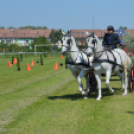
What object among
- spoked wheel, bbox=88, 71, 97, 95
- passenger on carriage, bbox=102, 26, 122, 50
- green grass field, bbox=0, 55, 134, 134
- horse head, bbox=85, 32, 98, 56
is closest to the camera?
green grass field, bbox=0, 55, 134, 134

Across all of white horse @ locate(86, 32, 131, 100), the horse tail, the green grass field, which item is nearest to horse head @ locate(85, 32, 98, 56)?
white horse @ locate(86, 32, 131, 100)

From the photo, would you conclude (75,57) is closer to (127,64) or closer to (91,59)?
(91,59)

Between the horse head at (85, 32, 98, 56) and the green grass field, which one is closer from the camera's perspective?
the green grass field

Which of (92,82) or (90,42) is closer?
(90,42)

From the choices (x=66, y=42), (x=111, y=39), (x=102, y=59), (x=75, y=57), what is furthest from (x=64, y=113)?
(x=111, y=39)

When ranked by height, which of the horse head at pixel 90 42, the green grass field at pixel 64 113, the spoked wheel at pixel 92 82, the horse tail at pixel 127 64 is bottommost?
the green grass field at pixel 64 113

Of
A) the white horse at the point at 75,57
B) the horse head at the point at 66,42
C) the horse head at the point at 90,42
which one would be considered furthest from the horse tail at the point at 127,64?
the horse head at the point at 66,42

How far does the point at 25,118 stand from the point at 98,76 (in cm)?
369

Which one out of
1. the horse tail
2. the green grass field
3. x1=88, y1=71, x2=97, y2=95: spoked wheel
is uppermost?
the horse tail

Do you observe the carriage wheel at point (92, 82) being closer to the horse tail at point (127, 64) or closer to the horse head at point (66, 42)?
the horse tail at point (127, 64)

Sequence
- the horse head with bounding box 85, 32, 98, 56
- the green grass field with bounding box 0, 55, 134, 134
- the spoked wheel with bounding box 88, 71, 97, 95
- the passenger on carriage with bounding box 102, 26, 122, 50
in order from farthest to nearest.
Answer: the spoked wheel with bounding box 88, 71, 97, 95
the passenger on carriage with bounding box 102, 26, 122, 50
the horse head with bounding box 85, 32, 98, 56
the green grass field with bounding box 0, 55, 134, 134

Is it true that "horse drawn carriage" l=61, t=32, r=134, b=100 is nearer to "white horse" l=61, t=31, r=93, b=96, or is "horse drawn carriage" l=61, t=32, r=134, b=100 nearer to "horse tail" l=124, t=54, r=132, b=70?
"white horse" l=61, t=31, r=93, b=96

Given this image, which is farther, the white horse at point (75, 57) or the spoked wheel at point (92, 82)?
the spoked wheel at point (92, 82)

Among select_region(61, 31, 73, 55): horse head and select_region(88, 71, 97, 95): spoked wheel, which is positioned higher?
select_region(61, 31, 73, 55): horse head
